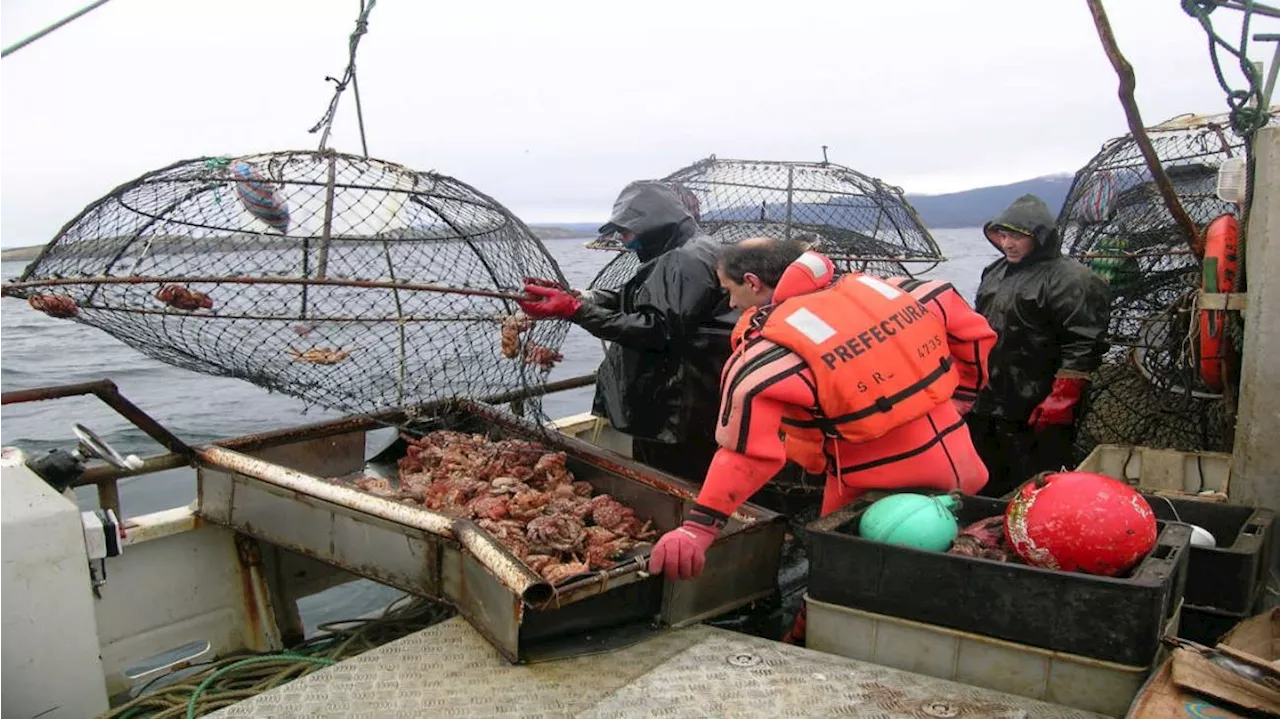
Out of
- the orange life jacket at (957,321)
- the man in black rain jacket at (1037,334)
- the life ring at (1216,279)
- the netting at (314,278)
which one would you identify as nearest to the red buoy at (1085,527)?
the orange life jacket at (957,321)

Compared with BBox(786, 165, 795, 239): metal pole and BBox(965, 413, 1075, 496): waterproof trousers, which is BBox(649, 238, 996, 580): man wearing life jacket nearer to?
BBox(965, 413, 1075, 496): waterproof trousers

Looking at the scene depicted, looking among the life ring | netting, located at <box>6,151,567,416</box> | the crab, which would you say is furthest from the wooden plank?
the crab

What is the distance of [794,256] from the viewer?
10.5ft

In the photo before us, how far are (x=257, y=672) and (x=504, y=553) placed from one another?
1287mm

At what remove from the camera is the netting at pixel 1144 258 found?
17.5ft

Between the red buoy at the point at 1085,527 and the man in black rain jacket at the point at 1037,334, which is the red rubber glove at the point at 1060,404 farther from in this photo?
the red buoy at the point at 1085,527

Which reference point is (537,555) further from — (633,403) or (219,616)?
(219,616)

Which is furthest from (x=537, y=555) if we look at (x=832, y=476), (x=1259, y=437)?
(x=1259, y=437)

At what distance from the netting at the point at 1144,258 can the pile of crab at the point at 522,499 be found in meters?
2.87

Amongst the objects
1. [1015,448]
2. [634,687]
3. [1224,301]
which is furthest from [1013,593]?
[1015,448]

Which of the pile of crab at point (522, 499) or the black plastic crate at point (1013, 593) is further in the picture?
the pile of crab at point (522, 499)

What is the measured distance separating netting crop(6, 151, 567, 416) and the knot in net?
2.91 metres

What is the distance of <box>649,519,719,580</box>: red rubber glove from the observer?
2824 mm

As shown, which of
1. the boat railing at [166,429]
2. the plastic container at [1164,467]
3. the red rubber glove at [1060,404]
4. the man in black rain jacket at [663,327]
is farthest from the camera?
the red rubber glove at [1060,404]
